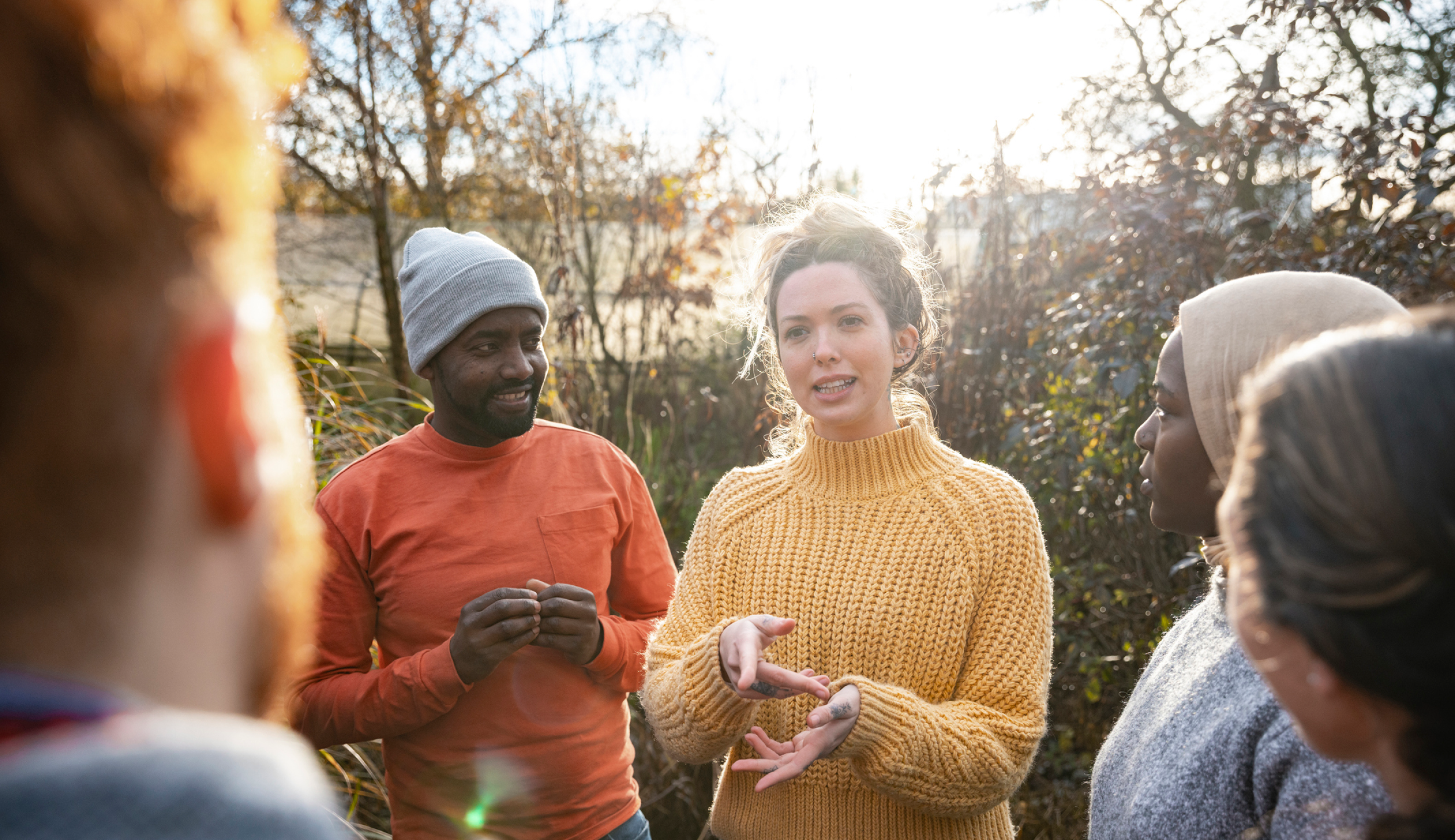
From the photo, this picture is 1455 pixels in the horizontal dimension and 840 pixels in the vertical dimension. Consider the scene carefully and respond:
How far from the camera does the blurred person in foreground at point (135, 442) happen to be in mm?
498

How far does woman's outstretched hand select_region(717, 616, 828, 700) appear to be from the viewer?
168 cm

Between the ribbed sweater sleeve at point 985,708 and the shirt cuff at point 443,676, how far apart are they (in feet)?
2.90

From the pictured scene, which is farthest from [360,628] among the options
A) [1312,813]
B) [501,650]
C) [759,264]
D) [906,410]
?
[1312,813]

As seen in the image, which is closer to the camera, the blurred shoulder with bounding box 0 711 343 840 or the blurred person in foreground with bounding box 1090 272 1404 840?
the blurred shoulder with bounding box 0 711 343 840

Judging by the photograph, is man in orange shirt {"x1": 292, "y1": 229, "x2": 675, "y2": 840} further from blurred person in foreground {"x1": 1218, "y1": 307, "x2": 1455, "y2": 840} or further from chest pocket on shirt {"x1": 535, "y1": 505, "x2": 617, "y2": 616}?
blurred person in foreground {"x1": 1218, "y1": 307, "x2": 1455, "y2": 840}

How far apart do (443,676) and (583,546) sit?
48 centimetres

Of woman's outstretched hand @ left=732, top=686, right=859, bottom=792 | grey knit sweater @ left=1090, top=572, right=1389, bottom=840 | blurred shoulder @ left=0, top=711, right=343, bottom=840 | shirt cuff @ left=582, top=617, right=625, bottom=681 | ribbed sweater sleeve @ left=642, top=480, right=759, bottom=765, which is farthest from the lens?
shirt cuff @ left=582, top=617, right=625, bottom=681

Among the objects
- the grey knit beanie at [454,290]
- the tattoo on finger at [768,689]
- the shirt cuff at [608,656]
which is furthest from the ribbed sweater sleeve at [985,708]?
the grey knit beanie at [454,290]

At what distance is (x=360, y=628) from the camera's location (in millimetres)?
2205

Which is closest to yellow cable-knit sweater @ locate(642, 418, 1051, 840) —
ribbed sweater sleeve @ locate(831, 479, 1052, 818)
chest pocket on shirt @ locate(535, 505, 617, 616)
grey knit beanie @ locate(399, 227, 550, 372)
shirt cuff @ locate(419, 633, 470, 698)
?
ribbed sweater sleeve @ locate(831, 479, 1052, 818)

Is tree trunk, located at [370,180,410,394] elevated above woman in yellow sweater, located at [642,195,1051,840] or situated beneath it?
elevated above

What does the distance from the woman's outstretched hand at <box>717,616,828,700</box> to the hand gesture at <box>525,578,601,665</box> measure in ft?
1.46

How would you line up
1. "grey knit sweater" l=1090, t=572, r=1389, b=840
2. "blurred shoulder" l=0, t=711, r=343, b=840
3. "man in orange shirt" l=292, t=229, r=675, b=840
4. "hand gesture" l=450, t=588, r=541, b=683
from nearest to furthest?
"blurred shoulder" l=0, t=711, r=343, b=840, "grey knit sweater" l=1090, t=572, r=1389, b=840, "hand gesture" l=450, t=588, r=541, b=683, "man in orange shirt" l=292, t=229, r=675, b=840

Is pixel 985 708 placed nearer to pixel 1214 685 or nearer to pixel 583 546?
pixel 1214 685
